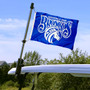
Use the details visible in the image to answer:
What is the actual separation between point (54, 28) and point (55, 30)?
0.18 ft

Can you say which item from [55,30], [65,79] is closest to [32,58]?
[65,79]

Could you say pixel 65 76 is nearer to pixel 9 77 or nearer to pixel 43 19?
pixel 43 19

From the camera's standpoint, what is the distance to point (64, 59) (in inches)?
475

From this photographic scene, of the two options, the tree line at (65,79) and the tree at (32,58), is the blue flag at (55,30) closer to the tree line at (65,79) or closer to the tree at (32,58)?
the tree line at (65,79)

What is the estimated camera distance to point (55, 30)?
16.3ft

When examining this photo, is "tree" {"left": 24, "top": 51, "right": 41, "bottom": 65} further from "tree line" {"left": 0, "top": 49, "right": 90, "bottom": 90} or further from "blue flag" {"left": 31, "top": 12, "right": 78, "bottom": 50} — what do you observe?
"blue flag" {"left": 31, "top": 12, "right": 78, "bottom": 50}

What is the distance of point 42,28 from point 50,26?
7.9 inches

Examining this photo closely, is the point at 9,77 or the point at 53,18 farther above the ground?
the point at 53,18

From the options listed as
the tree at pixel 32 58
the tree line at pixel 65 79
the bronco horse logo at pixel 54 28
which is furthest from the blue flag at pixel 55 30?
the tree at pixel 32 58

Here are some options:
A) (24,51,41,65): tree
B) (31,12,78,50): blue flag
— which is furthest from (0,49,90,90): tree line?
(24,51,41,65): tree

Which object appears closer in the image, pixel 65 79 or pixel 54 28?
pixel 54 28

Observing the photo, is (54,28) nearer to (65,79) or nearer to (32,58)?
(65,79)

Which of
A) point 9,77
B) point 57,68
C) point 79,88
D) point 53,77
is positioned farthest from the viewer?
point 9,77

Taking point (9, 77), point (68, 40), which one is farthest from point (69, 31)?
point (9, 77)
